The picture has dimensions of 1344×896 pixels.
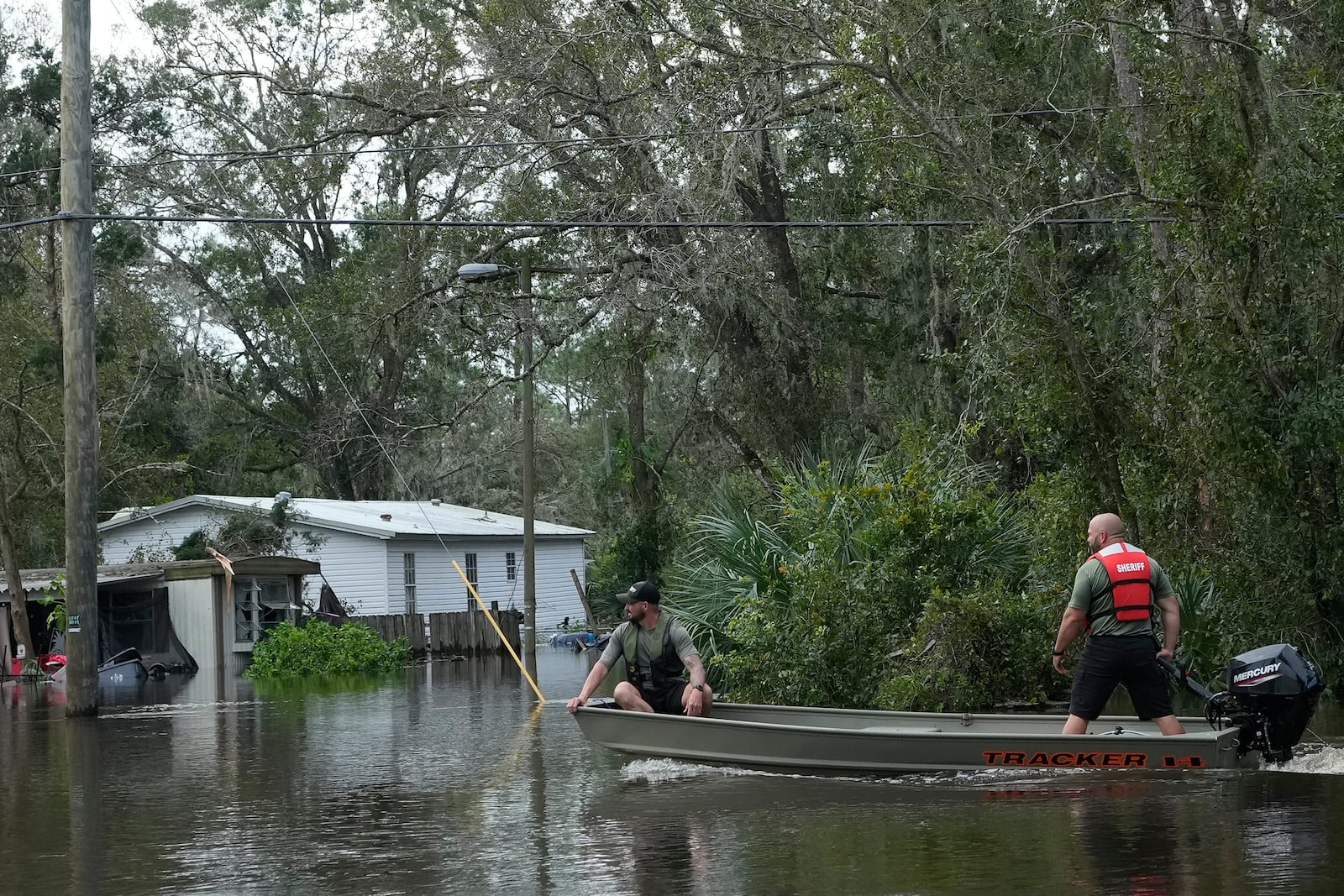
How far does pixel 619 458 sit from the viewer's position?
4494 cm

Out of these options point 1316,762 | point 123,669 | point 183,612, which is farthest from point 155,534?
point 1316,762

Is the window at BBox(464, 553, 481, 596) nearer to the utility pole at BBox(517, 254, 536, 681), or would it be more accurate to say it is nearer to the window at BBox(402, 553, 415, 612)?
the window at BBox(402, 553, 415, 612)

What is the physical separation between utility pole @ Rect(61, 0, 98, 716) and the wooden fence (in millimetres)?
15013

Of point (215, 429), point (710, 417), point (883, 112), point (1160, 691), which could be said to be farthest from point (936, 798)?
point (215, 429)

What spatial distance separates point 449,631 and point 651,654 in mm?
25447

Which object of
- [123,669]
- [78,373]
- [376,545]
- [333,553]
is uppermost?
[78,373]

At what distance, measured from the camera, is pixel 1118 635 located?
34.7 ft

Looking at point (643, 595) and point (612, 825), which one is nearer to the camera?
point (612, 825)

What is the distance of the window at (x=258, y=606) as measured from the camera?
116ft

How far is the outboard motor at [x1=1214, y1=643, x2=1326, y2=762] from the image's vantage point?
1016 centimetres

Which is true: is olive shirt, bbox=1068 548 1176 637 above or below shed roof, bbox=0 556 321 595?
below

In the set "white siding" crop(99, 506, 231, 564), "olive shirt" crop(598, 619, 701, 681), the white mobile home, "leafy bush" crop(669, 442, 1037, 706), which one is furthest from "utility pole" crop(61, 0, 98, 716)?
"white siding" crop(99, 506, 231, 564)

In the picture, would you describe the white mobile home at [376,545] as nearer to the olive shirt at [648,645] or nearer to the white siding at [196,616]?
the white siding at [196,616]

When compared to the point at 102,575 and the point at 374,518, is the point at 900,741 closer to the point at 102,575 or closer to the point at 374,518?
the point at 102,575
